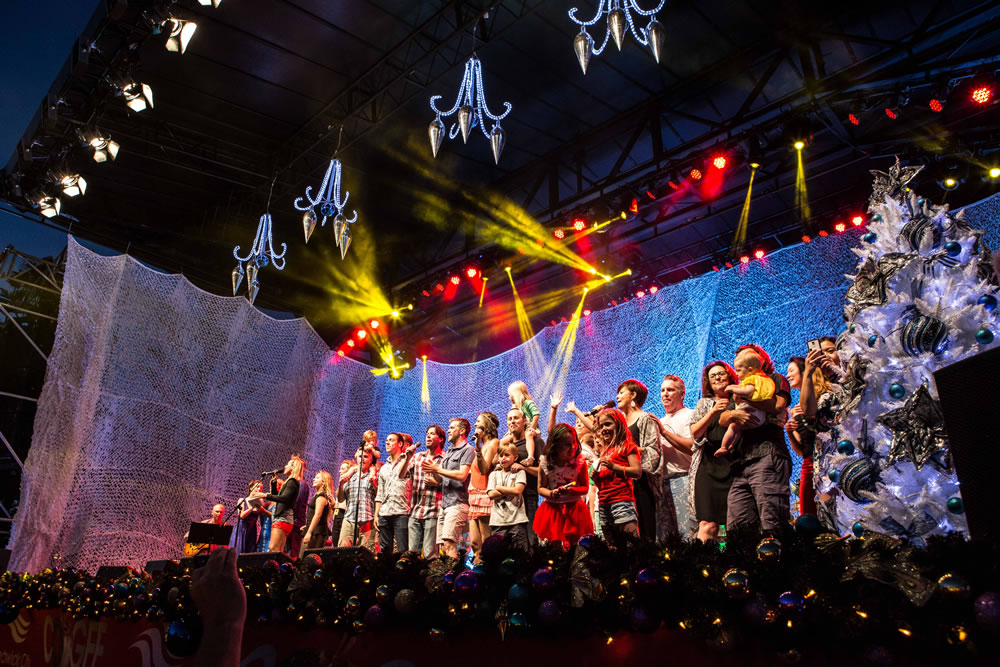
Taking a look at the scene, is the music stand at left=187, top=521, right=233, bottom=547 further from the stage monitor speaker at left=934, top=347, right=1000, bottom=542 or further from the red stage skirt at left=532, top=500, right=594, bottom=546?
the stage monitor speaker at left=934, top=347, right=1000, bottom=542

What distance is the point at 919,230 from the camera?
3.16m

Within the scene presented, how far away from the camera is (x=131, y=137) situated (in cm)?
805

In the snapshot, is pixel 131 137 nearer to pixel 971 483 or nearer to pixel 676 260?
pixel 676 260

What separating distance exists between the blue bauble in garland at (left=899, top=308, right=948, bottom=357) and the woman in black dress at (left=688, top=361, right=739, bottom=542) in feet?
3.11

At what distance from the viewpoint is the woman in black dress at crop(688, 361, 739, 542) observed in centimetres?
360

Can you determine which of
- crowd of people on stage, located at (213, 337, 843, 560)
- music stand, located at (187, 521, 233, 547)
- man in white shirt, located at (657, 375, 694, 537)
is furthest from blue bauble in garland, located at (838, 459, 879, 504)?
music stand, located at (187, 521, 233, 547)

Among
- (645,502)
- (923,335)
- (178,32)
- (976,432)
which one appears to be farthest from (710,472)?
(178,32)

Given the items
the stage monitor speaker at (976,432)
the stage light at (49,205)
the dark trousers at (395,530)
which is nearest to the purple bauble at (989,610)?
the stage monitor speaker at (976,432)

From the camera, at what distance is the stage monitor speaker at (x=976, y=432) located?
96 cm

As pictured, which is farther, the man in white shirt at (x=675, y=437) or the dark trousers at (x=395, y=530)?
the dark trousers at (x=395, y=530)

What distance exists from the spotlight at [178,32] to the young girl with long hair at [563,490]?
453cm

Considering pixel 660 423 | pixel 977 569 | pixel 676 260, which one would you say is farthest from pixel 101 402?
pixel 676 260

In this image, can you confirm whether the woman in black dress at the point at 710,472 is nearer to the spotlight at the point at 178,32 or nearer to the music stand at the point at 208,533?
the music stand at the point at 208,533

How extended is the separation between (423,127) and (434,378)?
3.13m
